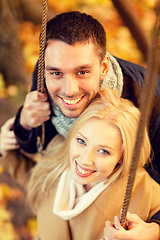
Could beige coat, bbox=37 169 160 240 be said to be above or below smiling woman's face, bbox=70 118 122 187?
below

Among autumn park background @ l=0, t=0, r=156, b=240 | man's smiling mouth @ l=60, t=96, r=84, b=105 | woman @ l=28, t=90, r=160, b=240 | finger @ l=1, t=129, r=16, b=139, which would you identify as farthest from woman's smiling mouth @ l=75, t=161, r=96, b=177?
autumn park background @ l=0, t=0, r=156, b=240

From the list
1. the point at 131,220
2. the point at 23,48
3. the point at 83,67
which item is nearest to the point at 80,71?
the point at 83,67

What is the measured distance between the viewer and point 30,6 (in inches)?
42.0

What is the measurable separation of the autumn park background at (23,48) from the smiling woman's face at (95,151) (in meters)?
0.45

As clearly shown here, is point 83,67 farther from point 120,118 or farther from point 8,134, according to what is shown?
point 8,134

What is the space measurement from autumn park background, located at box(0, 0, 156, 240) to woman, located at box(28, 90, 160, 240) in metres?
0.42

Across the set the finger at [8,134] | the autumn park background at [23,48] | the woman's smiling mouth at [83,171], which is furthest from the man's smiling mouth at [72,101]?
the autumn park background at [23,48]

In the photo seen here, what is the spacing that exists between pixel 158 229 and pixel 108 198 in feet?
0.32

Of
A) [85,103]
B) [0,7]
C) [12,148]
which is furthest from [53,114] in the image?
[0,7]

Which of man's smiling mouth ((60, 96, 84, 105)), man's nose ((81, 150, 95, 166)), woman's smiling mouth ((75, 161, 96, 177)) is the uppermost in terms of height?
man's smiling mouth ((60, 96, 84, 105))

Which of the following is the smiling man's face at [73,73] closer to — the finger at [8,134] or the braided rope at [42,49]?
the braided rope at [42,49]

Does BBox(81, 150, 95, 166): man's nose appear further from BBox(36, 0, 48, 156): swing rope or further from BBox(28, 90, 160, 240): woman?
BBox(36, 0, 48, 156): swing rope

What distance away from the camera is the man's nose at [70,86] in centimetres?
49

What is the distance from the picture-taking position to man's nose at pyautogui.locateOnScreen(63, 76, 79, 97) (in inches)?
19.4
